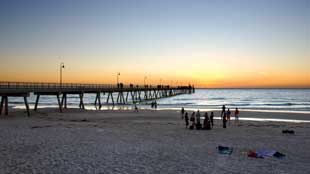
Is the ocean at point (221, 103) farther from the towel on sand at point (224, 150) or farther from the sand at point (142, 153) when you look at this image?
the towel on sand at point (224, 150)

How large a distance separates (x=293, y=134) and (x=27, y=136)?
550 inches

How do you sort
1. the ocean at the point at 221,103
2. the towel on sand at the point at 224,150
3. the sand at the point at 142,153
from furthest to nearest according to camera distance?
the ocean at the point at 221,103 < the towel on sand at the point at 224,150 < the sand at the point at 142,153

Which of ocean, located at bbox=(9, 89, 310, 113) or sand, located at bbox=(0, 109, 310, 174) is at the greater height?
sand, located at bbox=(0, 109, 310, 174)

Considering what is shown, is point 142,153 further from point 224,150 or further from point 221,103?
point 221,103

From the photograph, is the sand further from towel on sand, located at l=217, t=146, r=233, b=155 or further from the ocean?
the ocean

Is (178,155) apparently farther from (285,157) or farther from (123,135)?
(123,135)

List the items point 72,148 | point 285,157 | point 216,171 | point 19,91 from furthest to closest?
1. point 19,91
2. point 72,148
3. point 285,157
4. point 216,171

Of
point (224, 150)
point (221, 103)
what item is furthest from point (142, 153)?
point (221, 103)

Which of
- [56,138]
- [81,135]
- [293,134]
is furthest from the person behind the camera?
[293,134]

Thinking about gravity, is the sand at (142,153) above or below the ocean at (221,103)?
above

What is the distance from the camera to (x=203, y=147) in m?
12.3

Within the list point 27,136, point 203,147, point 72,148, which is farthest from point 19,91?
point 203,147

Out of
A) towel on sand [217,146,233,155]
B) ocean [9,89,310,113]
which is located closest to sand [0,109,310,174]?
towel on sand [217,146,233,155]

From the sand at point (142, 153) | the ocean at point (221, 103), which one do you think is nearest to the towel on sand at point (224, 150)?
the sand at point (142, 153)
